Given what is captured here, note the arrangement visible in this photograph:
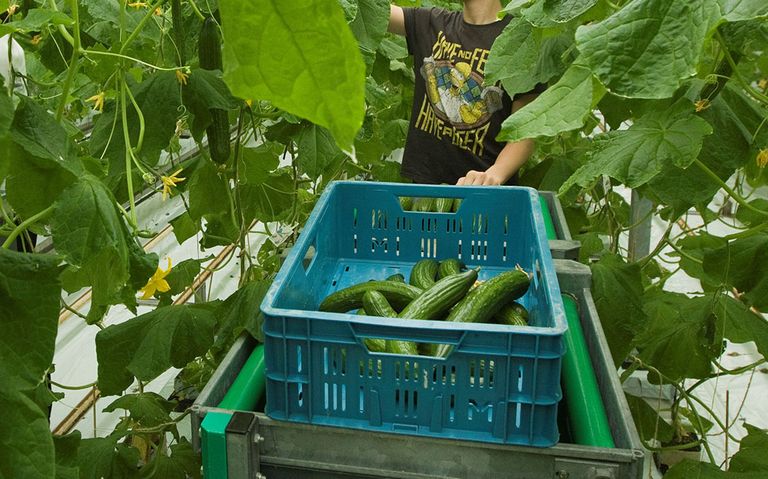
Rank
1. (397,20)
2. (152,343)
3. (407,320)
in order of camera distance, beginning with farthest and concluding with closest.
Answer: (397,20)
(152,343)
(407,320)

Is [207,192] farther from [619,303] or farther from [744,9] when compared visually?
[744,9]

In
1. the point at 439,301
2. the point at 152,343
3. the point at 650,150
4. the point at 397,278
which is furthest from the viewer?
the point at 152,343

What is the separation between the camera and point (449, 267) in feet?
4.40

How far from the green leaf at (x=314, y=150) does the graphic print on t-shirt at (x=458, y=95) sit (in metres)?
0.57

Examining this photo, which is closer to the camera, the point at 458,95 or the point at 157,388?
the point at 458,95

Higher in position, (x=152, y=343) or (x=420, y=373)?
(x=420, y=373)

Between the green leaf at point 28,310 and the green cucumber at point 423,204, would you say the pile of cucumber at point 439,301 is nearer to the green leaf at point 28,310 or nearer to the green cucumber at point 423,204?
the green cucumber at point 423,204

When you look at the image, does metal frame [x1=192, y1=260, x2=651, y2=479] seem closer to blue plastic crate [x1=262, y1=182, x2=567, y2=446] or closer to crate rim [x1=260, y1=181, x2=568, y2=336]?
blue plastic crate [x1=262, y1=182, x2=567, y2=446]

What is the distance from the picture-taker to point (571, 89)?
37.1 inches

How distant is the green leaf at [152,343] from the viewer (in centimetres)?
147

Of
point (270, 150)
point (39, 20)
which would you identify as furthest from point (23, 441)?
point (270, 150)

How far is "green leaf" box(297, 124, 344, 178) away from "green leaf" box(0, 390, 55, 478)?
1.04m

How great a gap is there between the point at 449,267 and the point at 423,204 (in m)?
0.26

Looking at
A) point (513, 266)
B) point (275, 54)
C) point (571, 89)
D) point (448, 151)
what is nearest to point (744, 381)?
point (448, 151)
